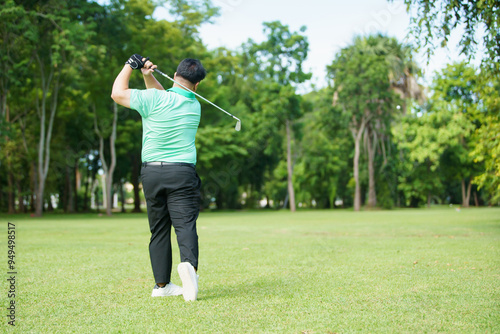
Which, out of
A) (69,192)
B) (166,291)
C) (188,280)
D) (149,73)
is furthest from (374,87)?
(188,280)

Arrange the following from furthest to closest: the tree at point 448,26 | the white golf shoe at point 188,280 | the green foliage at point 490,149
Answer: the green foliage at point 490,149 → the tree at point 448,26 → the white golf shoe at point 188,280

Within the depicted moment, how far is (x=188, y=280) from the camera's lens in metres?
4.27

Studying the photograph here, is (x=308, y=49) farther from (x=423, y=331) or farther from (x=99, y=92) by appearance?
(x=423, y=331)

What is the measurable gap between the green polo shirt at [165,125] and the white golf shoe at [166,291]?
44.7 inches

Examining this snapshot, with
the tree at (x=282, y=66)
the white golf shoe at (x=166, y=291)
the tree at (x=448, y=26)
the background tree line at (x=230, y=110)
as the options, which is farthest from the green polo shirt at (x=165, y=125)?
the tree at (x=282, y=66)

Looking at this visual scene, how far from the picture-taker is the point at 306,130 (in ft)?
172

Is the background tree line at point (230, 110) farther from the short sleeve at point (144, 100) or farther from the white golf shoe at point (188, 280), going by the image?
the white golf shoe at point (188, 280)

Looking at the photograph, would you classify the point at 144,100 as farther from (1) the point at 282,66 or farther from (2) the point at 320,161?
(2) the point at 320,161

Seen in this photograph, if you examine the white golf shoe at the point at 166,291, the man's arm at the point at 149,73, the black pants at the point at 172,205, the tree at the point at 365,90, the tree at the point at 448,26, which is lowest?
the white golf shoe at the point at 166,291

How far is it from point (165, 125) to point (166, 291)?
1472 millimetres

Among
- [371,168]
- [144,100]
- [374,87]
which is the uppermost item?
[374,87]

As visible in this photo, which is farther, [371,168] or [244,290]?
[371,168]

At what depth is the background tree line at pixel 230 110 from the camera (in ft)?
88.0

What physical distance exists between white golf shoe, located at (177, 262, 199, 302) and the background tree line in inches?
820
